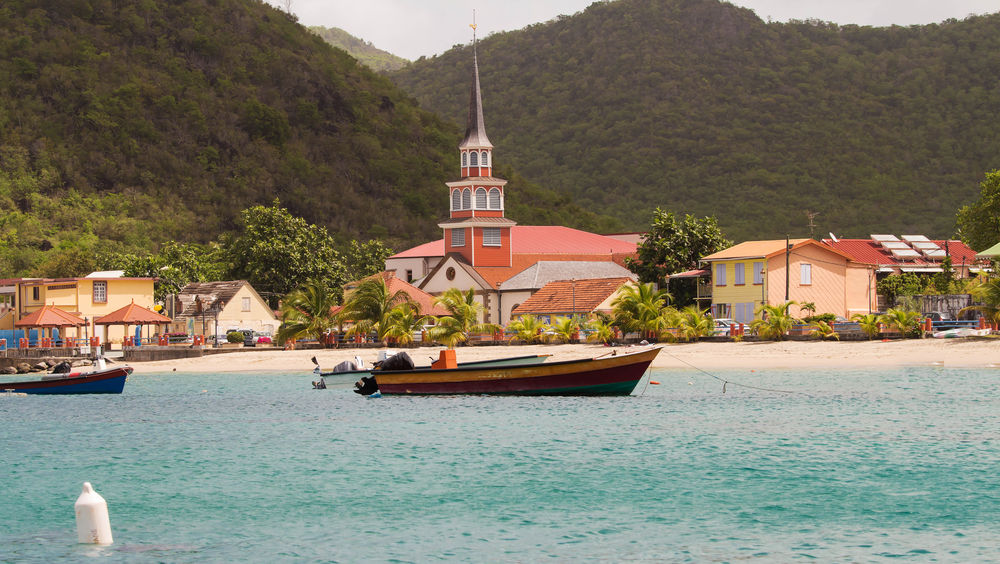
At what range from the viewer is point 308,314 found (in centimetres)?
6656

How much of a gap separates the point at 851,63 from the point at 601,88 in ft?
118

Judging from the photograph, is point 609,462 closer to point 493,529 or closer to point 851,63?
point 493,529

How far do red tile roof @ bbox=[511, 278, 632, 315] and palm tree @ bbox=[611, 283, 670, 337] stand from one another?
14.1 m

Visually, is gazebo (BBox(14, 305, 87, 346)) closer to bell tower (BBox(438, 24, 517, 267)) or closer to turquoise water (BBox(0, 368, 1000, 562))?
bell tower (BBox(438, 24, 517, 267))

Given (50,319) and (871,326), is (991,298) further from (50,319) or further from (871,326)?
(50,319)

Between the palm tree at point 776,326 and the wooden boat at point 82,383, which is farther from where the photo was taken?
the palm tree at point 776,326

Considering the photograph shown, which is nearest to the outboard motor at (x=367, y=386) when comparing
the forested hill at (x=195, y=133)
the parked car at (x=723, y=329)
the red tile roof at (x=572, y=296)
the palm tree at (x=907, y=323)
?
the parked car at (x=723, y=329)

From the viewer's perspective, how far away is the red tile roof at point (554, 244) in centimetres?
9950

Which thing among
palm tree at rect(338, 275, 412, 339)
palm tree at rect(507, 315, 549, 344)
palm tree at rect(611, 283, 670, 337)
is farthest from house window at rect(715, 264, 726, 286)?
palm tree at rect(338, 275, 412, 339)

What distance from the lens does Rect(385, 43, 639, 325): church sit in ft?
294

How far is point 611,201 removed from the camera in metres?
153

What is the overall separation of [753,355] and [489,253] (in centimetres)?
4597

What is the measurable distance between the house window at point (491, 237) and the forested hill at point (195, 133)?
37.9 metres

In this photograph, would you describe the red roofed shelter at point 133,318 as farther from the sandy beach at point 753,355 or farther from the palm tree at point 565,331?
the palm tree at point 565,331
